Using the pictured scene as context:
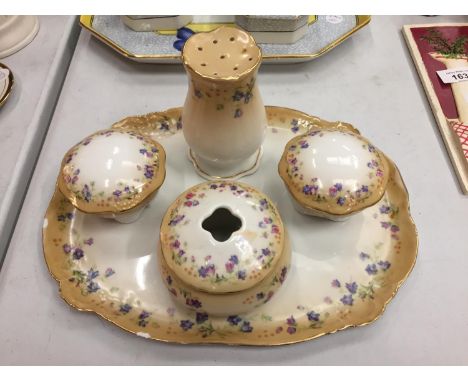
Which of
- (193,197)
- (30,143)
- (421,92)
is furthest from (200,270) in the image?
Answer: (421,92)

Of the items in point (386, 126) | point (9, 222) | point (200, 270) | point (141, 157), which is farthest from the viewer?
point (386, 126)

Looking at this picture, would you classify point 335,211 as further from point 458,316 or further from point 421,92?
point 421,92

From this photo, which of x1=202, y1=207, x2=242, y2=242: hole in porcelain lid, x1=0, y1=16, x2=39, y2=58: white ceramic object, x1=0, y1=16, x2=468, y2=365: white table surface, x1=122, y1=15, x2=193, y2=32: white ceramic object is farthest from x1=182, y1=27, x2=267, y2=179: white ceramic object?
x1=0, y1=16, x2=39, y2=58: white ceramic object

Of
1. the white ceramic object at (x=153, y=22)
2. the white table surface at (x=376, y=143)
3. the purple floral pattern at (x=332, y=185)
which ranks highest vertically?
the white ceramic object at (x=153, y=22)

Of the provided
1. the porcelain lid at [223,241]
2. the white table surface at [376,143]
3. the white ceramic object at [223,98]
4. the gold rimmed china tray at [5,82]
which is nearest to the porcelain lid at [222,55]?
the white ceramic object at [223,98]

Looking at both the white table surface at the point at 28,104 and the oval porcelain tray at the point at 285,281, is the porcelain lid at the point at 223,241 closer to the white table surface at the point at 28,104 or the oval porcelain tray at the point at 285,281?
the oval porcelain tray at the point at 285,281

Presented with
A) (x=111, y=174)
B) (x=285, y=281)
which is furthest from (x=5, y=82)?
(x=285, y=281)

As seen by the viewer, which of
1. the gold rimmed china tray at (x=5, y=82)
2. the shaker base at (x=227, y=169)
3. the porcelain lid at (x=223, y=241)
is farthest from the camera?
the gold rimmed china tray at (x=5, y=82)
